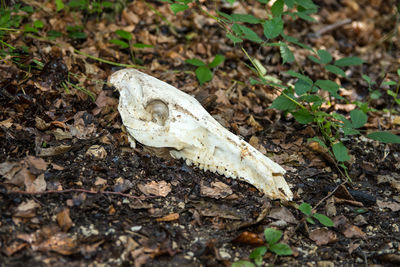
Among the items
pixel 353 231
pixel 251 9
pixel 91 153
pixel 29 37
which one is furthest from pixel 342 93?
pixel 29 37

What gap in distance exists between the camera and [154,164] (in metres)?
3.19

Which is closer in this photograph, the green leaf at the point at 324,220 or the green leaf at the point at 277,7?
the green leaf at the point at 324,220

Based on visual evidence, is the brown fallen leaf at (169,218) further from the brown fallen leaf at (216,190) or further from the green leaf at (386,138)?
the green leaf at (386,138)

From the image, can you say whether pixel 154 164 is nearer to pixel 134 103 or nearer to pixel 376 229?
pixel 134 103

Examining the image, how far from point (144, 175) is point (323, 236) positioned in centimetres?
150

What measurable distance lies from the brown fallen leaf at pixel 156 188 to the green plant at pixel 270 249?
0.85m

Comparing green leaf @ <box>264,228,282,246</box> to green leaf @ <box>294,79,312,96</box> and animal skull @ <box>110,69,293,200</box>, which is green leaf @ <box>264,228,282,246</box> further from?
green leaf @ <box>294,79,312,96</box>

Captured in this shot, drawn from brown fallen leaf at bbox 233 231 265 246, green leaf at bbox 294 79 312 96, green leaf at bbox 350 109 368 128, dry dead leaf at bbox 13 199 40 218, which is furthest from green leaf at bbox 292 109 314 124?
dry dead leaf at bbox 13 199 40 218

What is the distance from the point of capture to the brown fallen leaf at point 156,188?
2.95 meters

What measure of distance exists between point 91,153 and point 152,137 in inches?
21.2

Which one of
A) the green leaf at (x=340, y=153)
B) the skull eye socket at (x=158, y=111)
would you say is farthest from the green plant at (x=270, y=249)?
the skull eye socket at (x=158, y=111)

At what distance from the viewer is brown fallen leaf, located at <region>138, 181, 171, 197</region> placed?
295cm

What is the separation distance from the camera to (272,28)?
138 inches

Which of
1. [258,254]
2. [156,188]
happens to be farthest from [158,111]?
[258,254]
